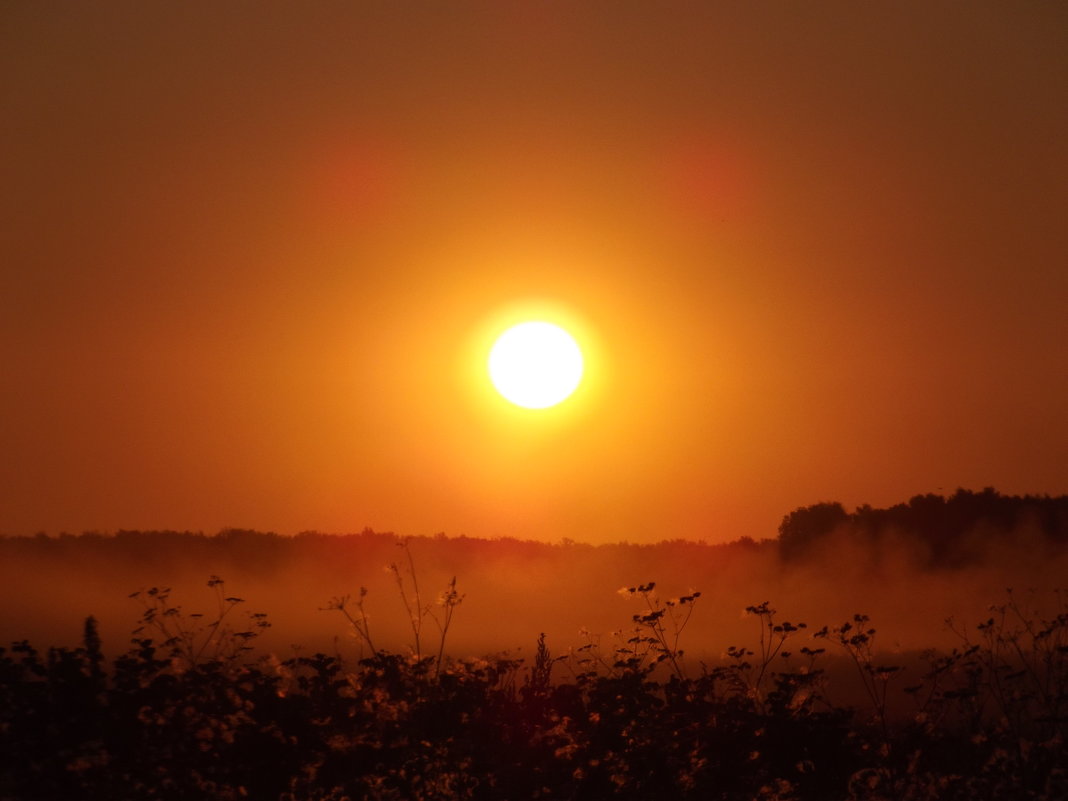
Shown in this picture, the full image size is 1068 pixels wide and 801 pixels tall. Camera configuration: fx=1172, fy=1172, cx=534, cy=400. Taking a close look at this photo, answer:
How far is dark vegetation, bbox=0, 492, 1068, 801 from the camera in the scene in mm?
6957

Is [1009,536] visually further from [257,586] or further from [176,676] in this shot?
[176,676]

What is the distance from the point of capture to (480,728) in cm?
817

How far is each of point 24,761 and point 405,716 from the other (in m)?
2.34

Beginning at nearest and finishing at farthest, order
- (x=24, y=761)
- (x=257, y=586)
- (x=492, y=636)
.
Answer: (x=24, y=761) → (x=492, y=636) → (x=257, y=586)

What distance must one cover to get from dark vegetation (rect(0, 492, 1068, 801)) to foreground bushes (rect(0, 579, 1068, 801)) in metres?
0.01

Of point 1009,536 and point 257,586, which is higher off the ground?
point 1009,536

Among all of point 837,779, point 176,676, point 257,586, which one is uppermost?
point 257,586

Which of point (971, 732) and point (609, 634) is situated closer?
point (971, 732)

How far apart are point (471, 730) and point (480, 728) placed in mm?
146

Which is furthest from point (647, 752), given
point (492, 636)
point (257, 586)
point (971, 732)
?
point (257, 586)

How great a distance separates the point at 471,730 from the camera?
8039 mm

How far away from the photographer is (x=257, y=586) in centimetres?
2216

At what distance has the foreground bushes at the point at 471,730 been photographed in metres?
6.95

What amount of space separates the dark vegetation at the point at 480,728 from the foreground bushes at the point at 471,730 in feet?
0.04
